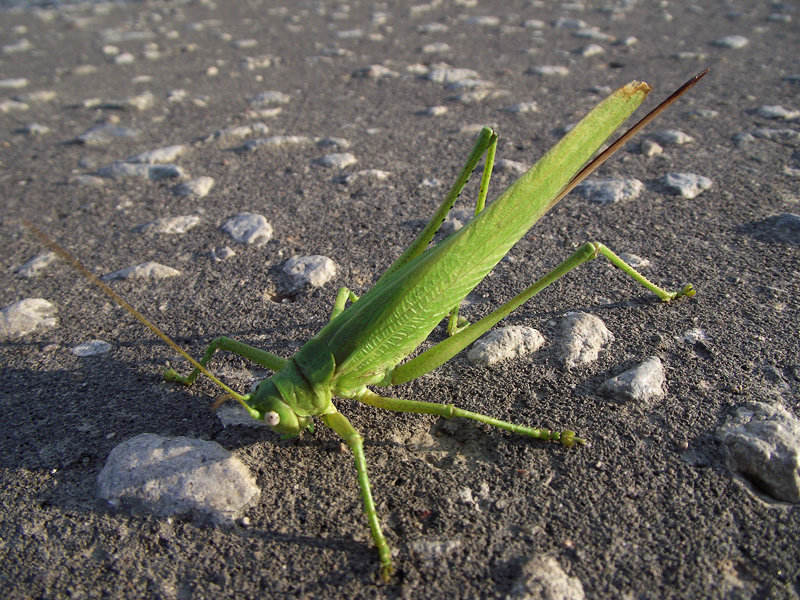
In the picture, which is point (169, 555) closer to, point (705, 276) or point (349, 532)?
point (349, 532)

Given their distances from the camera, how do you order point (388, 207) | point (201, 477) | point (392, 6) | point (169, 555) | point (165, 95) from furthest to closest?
1. point (392, 6)
2. point (165, 95)
3. point (388, 207)
4. point (201, 477)
5. point (169, 555)

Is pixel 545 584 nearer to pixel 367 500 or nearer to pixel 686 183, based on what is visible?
pixel 367 500

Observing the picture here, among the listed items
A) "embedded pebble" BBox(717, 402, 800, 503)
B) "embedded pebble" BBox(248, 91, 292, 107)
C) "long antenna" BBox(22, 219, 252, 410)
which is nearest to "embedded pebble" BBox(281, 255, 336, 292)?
"long antenna" BBox(22, 219, 252, 410)

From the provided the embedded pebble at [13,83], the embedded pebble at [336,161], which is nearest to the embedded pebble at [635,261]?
the embedded pebble at [336,161]

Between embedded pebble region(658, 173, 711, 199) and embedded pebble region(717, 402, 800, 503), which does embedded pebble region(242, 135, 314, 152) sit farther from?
embedded pebble region(717, 402, 800, 503)

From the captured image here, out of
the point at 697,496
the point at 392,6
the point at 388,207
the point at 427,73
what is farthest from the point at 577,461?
the point at 392,6
